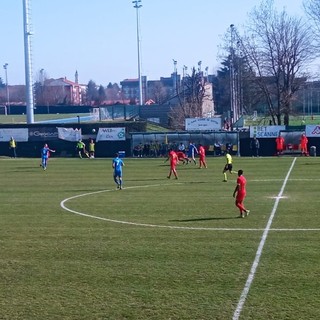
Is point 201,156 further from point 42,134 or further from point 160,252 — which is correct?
point 160,252

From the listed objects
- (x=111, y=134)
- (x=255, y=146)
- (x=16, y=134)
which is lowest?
(x=255, y=146)

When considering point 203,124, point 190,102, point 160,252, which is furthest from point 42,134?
point 160,252

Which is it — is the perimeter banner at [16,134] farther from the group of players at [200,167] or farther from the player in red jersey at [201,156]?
the player in red jersey at [201,156]

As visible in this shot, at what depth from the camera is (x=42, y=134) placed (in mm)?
58000

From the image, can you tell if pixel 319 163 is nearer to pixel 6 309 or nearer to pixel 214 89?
pixel 6 309

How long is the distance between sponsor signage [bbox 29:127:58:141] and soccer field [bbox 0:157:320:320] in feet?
83.9

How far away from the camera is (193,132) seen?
53844 millimetres

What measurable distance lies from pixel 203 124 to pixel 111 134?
7928 millimetres

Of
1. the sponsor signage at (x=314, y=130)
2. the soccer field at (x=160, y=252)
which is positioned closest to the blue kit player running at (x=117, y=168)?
the soccer field at (x=160, y=252)

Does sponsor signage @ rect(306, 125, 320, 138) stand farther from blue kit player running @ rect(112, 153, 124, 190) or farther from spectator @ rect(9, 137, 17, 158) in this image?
spectator @ rect(9, 137, 17, 158)

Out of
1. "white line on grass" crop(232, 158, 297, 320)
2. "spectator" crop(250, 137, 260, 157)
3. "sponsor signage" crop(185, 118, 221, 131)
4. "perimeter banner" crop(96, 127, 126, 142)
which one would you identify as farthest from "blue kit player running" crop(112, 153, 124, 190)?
"perimeter banner" crop(96, 127, 126, 142)

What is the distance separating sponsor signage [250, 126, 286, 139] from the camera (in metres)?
52.3

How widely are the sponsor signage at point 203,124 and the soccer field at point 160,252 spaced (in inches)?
895

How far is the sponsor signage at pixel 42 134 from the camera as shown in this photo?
189ft
